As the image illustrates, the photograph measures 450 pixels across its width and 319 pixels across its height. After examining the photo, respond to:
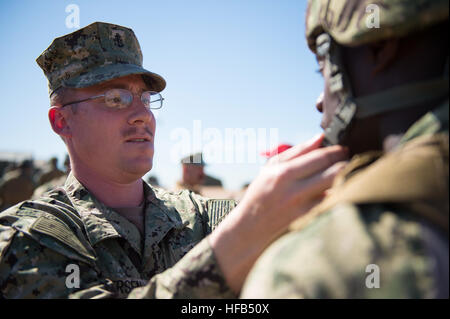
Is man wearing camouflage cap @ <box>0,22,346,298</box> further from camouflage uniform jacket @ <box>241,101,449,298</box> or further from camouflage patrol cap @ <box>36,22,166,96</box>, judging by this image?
camouflage uniform jacket @ <box>241,101,449,298</box>

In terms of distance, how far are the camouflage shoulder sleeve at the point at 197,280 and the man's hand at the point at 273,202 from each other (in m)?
0.03

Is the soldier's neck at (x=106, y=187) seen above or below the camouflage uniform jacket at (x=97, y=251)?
above

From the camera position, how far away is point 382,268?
1.05 m

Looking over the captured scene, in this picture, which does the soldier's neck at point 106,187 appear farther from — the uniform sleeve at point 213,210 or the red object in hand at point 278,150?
the red object in hand at point 278,150

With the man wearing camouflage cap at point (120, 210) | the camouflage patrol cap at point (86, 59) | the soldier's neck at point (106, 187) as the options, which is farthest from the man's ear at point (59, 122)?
the soldier's neck at point (106, 187)

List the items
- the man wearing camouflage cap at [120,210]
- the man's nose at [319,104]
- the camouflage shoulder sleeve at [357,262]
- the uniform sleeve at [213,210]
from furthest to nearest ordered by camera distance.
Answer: the uniform sleeve at [213,210], the man's nose at [319,104], the man wearing camouflage cap at [120,210], the camouflage shoulder sleeve at [357,262]

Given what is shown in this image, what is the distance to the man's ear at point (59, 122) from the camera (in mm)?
3277

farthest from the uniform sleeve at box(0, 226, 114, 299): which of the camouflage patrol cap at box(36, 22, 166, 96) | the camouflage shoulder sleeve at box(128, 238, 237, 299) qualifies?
the camouflage patrol cap at box(36, 22, 166, 96)

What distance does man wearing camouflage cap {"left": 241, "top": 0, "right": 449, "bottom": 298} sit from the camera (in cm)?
105

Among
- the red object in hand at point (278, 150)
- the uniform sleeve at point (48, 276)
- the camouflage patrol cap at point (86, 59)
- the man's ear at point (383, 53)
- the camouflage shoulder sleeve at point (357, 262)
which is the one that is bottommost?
the uniform sleeve at point (48, 276)

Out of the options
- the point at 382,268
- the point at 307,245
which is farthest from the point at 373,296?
the point at 307,245
